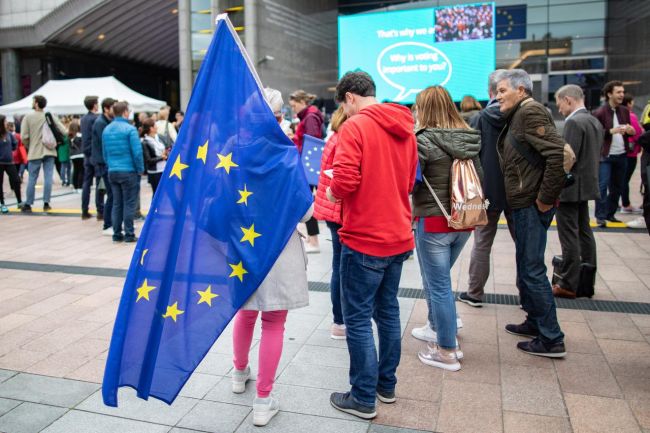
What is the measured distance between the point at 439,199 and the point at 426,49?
16.2m

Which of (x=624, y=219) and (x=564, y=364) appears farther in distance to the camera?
(x=624, y=219)

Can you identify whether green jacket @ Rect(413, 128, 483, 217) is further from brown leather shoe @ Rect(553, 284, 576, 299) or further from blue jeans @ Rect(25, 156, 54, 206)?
blue jeans @ Rect(25, 156, 54, 206)

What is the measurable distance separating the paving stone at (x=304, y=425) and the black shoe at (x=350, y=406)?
55 millimetres

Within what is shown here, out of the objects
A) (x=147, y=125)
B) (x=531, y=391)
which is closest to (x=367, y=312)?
(x=531, y=391)

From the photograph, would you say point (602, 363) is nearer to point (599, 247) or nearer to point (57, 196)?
point (599, 247)

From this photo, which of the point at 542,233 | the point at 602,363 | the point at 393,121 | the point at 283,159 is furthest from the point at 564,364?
the point at 283,159

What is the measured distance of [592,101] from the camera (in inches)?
979

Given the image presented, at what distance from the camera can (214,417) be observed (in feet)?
10.6

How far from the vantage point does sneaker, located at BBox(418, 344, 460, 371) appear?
3.84 meters

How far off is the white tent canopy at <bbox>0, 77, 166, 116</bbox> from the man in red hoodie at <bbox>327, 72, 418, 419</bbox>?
16162 mm

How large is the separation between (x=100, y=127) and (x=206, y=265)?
22.4 ft

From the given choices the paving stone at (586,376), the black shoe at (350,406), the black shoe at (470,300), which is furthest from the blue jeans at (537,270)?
the black shoe at (350,406)

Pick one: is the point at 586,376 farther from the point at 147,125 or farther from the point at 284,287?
the point at 147,125

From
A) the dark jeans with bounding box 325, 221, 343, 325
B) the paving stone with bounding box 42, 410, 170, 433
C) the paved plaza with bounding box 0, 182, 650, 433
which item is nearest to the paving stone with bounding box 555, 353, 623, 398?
the paved plaza with bounding box 0, 182, 650, 433
